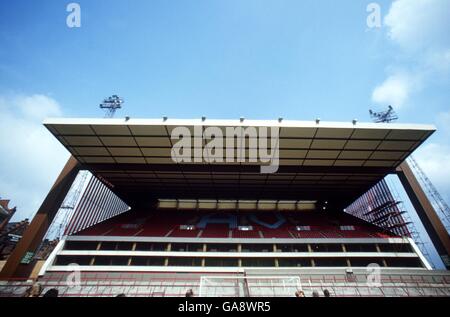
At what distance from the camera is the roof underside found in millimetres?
18594

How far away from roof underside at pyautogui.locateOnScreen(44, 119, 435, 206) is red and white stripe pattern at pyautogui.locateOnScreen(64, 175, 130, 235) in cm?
254

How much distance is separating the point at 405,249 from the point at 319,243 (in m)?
10.1

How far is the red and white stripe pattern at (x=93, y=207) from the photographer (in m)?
28.2

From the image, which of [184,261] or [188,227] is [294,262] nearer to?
[184,261]

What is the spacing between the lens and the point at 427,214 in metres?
23.4

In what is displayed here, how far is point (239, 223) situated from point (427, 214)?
2182 centimetres

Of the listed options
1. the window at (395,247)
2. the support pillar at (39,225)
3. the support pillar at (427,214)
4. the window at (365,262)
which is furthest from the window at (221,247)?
the support pillar at (427,214)

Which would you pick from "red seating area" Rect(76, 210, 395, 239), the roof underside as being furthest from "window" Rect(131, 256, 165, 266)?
the roof underside

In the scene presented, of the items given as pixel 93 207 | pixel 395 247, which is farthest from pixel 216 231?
pixel 395 247

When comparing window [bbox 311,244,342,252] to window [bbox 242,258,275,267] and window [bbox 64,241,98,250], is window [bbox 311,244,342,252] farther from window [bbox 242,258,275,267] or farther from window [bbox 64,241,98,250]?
window [bbox 64,241,98,250]

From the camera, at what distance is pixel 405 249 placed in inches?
1040

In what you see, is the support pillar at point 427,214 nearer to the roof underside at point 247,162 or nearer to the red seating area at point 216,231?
the roof underside at point 247,162
